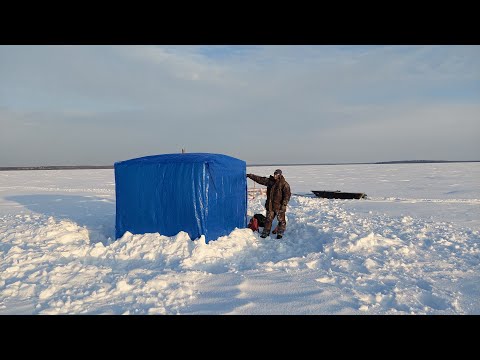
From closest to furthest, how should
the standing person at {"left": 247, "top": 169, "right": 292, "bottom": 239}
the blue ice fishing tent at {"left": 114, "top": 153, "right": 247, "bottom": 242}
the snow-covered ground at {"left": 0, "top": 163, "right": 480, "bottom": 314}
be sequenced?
1. the snow-covered ground at {"left": 0, "top": 163, "right": 480, "bottom": 314}
2. the blue ice fishing tent at {"left": 114, "top": 153, "right": 247, "bottom": 242}
3. the standing person at {"left": 247, "top": 169, "right": 292, "bottom": 239}

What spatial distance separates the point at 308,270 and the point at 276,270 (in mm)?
578

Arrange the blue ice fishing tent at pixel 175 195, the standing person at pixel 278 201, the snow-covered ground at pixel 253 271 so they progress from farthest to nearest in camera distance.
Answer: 1. the standing person at pixel 278 201
2. the blue ice fishing tent at pixel 175 195
3. the snow-covered ground at pixel 253 271

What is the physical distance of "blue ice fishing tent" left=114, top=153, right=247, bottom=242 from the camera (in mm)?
7031

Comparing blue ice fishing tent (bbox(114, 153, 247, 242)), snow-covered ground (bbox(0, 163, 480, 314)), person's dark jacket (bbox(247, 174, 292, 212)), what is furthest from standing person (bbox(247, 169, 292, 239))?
blue ice fishing tent (bbox(114, 153, 247, 242))

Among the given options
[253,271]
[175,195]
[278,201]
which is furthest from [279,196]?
[253,271]

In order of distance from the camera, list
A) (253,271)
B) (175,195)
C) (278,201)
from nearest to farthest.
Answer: (253,271), (175,195), (278,201)

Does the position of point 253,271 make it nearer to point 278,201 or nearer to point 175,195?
point 175,195

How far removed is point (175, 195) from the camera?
7.19 meters

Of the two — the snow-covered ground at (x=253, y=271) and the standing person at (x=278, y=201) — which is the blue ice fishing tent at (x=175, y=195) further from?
the standing person at (x=278, y=201)

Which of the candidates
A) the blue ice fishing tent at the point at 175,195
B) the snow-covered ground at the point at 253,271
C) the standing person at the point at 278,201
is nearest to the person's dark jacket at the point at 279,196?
the standing person at the point at 278,201

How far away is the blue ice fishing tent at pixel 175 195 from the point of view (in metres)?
7.03

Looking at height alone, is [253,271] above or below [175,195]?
below

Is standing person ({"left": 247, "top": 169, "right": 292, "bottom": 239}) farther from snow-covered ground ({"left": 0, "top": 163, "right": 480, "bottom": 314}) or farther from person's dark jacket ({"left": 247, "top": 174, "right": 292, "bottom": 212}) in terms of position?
snow-covered ground ({"left": 0, "top": 163, "right": 480, "bottom": 314})

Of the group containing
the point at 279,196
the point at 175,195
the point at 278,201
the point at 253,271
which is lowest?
the point at 253,271
